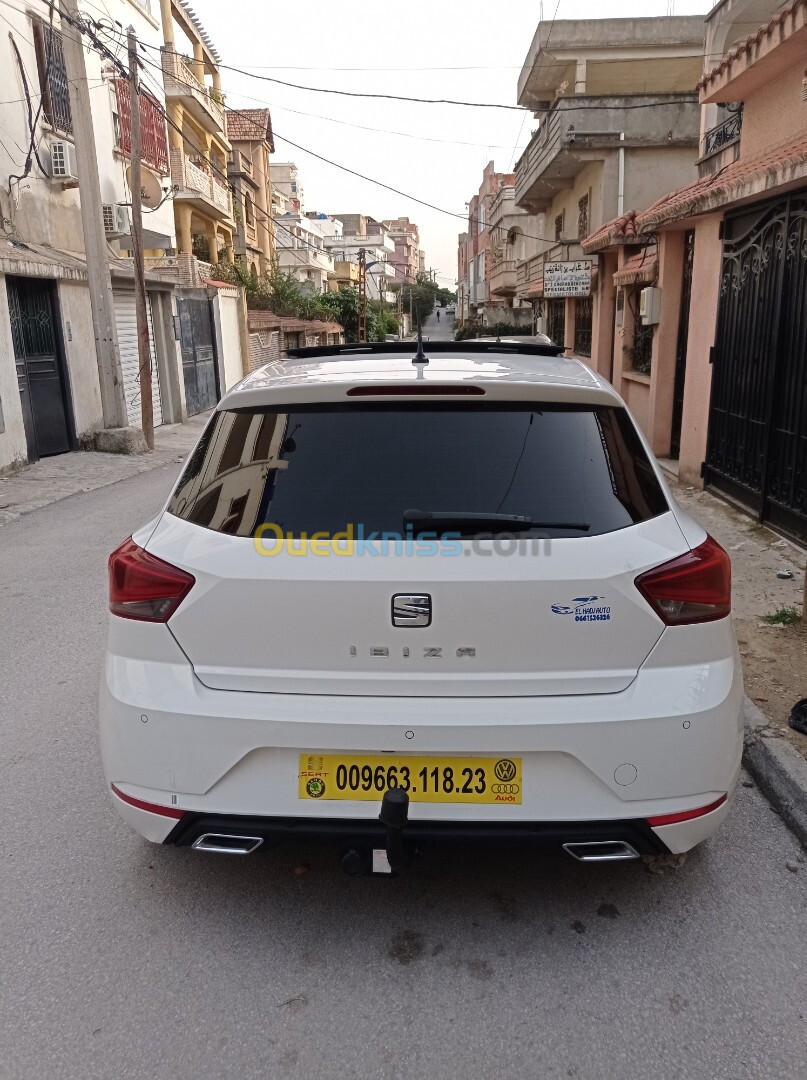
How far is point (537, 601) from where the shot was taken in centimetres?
231

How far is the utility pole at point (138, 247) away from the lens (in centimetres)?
1448

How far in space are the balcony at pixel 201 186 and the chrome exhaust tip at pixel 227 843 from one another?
2697 cm

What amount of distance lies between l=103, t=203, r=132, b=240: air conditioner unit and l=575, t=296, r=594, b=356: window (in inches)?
396

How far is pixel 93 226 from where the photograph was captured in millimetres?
13688

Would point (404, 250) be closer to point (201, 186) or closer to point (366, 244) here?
point (366, 244)

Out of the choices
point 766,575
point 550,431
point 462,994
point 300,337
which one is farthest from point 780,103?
point 300,337

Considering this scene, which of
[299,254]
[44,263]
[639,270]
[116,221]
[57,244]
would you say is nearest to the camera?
[639,270]

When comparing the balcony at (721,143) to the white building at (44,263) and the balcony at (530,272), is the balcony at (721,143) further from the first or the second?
the balcony at (530,272)

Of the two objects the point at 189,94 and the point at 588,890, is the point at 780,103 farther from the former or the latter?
the point at 189,94

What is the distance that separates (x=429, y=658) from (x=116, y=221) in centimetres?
1648

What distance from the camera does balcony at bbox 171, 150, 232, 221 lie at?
88.6ft

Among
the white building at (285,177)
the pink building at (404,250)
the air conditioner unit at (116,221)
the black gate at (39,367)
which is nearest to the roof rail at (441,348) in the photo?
the black gate at (39,367)

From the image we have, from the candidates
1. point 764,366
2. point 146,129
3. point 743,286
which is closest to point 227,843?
point 764,366

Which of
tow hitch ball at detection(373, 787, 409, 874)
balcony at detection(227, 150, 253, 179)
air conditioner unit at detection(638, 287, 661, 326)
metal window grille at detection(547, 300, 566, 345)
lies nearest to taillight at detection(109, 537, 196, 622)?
tow hitch ball at detection(373, 787, 409, 874)
